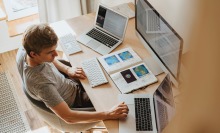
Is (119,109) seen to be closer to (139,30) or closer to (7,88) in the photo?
(139,30)

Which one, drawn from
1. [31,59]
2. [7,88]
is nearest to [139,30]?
[31,59]

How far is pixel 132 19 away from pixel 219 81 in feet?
6.73

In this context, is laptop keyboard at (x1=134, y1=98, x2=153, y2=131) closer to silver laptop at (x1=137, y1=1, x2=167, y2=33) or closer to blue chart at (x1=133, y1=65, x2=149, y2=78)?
blue chart at (x1=133, y1=65, x2=149, y2=78)

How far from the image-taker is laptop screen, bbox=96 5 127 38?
1947 millimetres

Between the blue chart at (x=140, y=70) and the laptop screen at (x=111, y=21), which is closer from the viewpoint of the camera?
the blue chart at (x=140, y=70)

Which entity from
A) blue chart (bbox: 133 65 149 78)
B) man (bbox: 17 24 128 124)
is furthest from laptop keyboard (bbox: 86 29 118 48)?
man (bbox: 17 24 128 124)

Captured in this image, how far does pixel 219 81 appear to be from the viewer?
22 cm

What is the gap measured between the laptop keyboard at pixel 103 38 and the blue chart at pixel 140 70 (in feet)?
0.87

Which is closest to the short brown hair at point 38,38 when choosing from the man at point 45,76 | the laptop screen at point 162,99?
the man at point 45,76

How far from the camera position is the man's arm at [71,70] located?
72.5 inches

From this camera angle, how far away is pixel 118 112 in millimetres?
1602

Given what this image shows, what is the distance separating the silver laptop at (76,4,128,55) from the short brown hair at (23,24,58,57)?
0.54 m

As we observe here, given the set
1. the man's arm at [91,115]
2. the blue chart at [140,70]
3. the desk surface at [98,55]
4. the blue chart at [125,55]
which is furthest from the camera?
the blue chart at [125,55]

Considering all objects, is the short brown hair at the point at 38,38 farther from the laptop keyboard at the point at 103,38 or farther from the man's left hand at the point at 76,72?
the laptop keyboard at the point at 103,38
